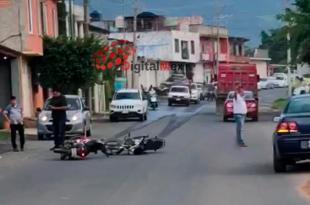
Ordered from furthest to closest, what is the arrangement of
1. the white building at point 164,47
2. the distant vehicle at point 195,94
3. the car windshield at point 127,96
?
the white building at point 164,47 → the distant vehicle at point 195,94 → the car windshield at point 127,96

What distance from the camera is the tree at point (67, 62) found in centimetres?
4756

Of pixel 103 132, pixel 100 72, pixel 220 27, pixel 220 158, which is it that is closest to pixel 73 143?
pixel 220 158

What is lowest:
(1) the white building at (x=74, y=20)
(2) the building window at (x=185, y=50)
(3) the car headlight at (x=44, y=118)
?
(3) the car headlight at (x=44, y=118)

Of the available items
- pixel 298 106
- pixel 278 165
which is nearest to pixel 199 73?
pixel 298 106

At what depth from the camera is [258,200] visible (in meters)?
13.9

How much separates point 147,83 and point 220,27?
32351 millimetres

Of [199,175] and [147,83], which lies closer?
[199,175]

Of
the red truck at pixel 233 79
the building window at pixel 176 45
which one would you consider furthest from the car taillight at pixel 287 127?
the building window at pixel 176 45

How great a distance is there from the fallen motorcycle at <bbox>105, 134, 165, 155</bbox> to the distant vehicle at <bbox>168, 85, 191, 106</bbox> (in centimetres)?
5605

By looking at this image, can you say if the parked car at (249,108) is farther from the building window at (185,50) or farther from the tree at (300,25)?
the building window at (185,50)

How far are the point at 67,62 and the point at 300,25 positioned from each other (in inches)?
498

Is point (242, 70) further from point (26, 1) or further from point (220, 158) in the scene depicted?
point (220, 158)

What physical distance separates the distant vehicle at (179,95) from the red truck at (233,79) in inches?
978

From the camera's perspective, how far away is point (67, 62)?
47875 mm
